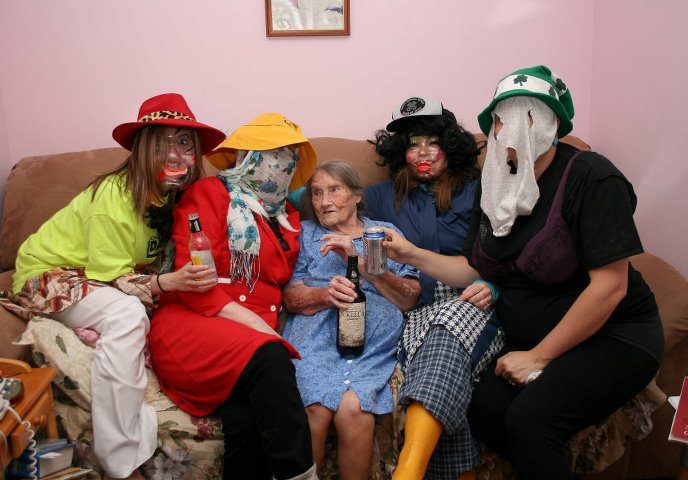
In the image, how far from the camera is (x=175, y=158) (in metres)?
1.76

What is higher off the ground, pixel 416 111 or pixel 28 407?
pixel 416 111

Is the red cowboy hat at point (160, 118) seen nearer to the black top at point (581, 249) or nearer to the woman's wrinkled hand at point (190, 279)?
the woman's wrinkled hand at point (190, 279)

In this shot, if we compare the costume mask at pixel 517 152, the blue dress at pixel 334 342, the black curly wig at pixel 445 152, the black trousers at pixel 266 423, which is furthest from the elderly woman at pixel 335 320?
the costume mask at pixel 517 152

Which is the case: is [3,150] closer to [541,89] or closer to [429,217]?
[429,217]

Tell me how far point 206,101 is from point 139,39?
390mm

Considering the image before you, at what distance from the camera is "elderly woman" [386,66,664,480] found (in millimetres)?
1436

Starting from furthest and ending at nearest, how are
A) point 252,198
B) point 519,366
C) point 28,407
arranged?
point 252,198
point 519,366
point 28,407

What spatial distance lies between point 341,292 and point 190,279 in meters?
0.46

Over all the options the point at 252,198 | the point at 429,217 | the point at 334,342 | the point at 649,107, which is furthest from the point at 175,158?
the point at 649,107

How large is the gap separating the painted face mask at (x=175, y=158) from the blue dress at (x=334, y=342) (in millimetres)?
492

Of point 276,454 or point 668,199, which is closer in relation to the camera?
point 276,454

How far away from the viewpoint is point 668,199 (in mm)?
2160

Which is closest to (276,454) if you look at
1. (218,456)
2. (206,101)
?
(218,456)

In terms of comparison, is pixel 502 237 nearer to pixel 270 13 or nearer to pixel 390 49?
pixel 390 49
